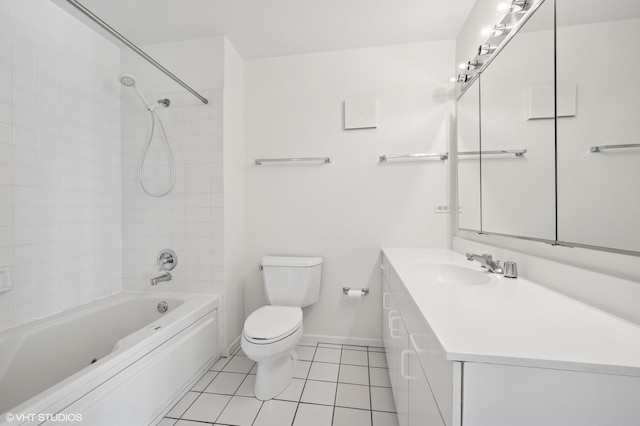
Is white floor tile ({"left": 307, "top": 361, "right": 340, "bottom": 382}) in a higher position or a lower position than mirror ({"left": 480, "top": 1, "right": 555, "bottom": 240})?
lower

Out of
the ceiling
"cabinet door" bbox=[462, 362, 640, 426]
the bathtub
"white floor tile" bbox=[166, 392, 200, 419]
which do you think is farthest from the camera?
the ceiling

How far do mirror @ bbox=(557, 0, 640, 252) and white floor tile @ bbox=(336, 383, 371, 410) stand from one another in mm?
1263

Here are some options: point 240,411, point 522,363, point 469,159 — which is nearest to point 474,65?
point 469,159

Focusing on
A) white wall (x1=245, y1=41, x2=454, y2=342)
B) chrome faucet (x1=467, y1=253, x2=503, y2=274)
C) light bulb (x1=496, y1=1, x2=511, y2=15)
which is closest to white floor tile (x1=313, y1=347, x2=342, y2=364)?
white wall (x1=245, y1=41, x2=454, y2=342)

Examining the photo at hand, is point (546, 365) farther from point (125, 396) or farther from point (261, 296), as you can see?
point (261, 296)

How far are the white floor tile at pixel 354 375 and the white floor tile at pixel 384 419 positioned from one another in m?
0.24

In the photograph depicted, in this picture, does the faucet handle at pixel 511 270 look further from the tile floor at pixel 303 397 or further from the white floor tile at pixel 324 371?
the white floor tile at pixel 324 371

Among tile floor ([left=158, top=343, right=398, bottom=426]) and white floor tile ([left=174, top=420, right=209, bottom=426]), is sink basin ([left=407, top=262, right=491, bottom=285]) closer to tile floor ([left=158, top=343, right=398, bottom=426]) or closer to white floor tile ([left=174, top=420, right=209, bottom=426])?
tile floor ([left=158, top=343, right=398, bottom=426])

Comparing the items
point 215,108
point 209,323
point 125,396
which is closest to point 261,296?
point 209,323

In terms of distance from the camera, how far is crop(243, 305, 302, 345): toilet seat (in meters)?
1.38

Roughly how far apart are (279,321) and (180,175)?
1.30 meters

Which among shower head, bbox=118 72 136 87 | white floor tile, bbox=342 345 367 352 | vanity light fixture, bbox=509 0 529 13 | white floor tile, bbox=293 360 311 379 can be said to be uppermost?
vanity light fixture, bbox=509 0 529 13

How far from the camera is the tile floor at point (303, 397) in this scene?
1295 mm

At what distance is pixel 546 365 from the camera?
0.52m
